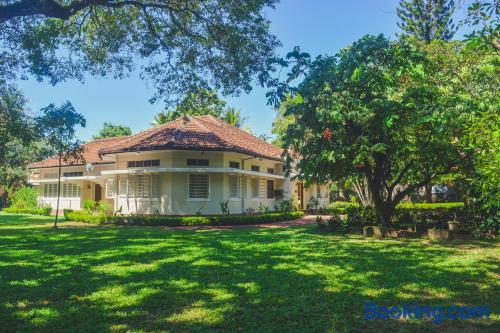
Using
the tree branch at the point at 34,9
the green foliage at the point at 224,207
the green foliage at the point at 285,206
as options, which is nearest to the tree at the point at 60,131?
the tree branch at the point at 34,9

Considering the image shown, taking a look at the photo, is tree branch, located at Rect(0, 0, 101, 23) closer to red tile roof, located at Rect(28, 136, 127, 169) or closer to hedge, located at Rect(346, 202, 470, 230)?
hedge, located at Rect(346, 202, 470, 230)

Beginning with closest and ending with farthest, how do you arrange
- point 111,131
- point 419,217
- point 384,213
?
1. point 384,213
2. point 419,217
3. point 111,131

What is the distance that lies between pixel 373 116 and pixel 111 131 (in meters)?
51.0

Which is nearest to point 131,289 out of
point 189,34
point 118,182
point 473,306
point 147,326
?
point 147,326

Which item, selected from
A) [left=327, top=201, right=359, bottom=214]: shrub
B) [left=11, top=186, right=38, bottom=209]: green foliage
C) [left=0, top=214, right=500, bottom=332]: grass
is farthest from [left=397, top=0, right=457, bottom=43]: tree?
[left=11, top=186, right=38, bottom=209]: green foliage

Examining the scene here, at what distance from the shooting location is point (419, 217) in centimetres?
1457

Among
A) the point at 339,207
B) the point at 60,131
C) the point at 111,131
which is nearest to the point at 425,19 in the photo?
the point at 339,207

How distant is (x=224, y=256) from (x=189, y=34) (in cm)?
935

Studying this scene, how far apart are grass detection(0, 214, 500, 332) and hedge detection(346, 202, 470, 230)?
142 inches

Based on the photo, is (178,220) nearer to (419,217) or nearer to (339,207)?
(419,217)

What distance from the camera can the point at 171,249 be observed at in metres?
10.0

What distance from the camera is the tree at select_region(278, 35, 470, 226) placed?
11.2 metres

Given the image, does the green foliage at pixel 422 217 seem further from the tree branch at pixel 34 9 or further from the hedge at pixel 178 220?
the tree branch at pixel 34 9

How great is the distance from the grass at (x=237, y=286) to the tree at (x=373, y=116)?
10.8 ft
